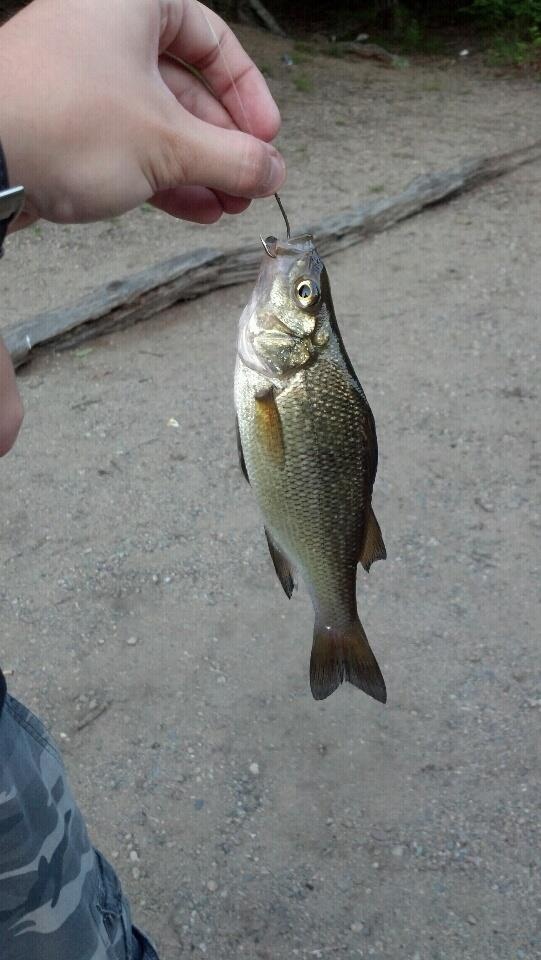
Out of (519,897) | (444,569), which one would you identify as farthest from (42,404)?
(519,897)

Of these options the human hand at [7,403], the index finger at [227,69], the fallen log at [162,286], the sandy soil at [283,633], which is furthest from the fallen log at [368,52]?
the human hand at [7,403]

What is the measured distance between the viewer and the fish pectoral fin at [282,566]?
1.76 meters

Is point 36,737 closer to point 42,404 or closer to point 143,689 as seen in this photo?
point 143,689

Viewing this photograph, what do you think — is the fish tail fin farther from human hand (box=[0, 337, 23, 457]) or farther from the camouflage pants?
human hand (box=[0, 337, 23, 457])

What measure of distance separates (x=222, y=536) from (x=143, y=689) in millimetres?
813

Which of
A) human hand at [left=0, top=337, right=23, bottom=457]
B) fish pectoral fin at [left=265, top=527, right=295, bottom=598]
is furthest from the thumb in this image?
fish pectoral fin at [left=265, top=527, right=295, bottom=598]

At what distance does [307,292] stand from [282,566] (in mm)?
494

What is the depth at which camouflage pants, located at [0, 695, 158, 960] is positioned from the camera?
4.89 ft

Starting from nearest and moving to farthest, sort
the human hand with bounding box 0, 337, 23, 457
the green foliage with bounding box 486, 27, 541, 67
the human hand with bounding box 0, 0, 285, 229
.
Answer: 1. the human hand with bounding box 0, 337, 23, 457
2. the human hand with bounding box 0, 0, 285, 229
3. the green foliage with bounding box 486, 27, 541, 67

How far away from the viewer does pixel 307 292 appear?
1.68 meters

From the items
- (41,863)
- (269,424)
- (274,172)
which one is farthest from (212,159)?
(41,863)

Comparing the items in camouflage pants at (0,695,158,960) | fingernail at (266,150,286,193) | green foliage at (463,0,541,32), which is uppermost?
fingernail at (266,150,286,193)

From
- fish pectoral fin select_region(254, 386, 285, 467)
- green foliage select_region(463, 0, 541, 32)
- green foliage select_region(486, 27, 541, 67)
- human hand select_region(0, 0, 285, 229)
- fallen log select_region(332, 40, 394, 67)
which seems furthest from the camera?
green foliage select_region(463, 0, 541, 32)

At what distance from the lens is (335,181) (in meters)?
6.93
